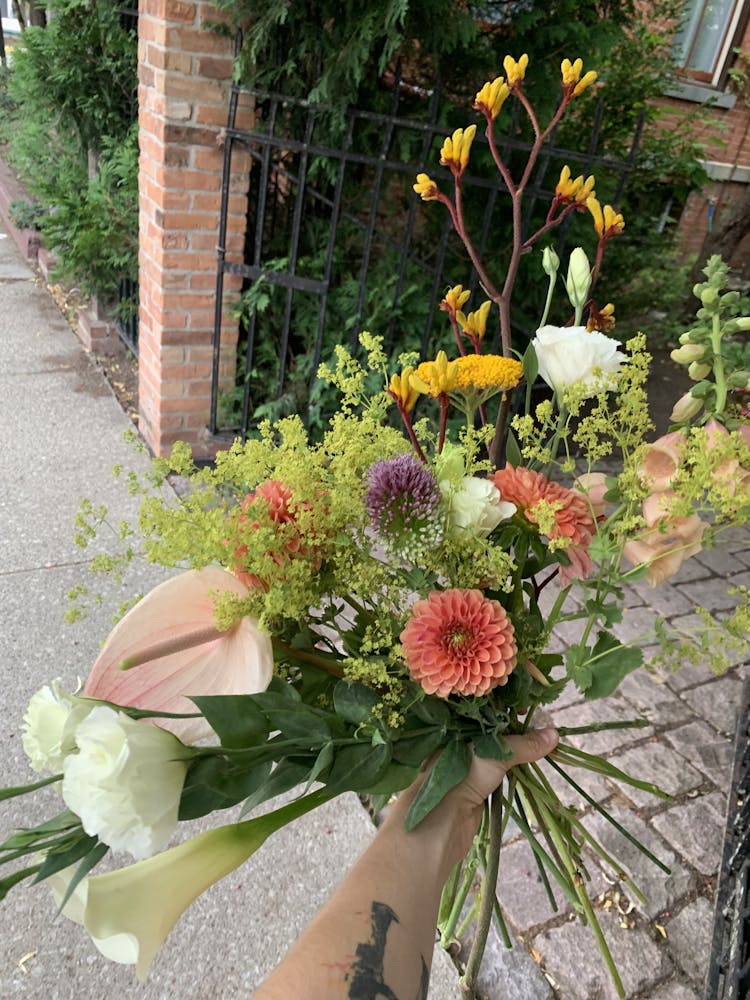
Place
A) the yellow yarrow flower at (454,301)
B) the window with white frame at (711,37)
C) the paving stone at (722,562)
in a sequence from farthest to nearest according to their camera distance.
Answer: the window with white frame at (711,37) → the paving stone at (722,562) → the yellow yarrow flower at (454,301)

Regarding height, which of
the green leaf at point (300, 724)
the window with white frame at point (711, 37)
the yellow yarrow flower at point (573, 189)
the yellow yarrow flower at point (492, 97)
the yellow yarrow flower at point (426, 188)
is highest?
the window with white frame at point (711, 37)

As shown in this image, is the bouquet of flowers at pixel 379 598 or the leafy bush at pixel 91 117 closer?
the bouquet of flowers at pixel 379 598

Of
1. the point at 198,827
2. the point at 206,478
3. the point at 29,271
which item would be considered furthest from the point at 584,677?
the point at 29,271

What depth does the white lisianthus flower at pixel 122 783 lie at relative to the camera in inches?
22.8

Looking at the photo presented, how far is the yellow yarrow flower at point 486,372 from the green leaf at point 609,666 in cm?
31

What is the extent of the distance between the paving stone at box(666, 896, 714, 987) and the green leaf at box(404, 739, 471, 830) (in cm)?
154

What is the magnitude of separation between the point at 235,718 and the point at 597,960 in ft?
5.56

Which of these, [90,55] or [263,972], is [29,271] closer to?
[90,55]

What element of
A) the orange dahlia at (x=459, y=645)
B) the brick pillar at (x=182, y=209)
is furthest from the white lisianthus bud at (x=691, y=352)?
the brick pillar at (x=182, y=209)

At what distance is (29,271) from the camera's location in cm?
679

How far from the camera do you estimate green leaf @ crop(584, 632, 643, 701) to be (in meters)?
0.83

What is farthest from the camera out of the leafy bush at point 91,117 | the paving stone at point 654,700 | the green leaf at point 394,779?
the leafy bush at point 91,117

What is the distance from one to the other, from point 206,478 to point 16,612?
7.84ft

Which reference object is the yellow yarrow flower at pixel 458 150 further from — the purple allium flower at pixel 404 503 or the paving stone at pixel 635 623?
the paving stone at pixel 635 623
